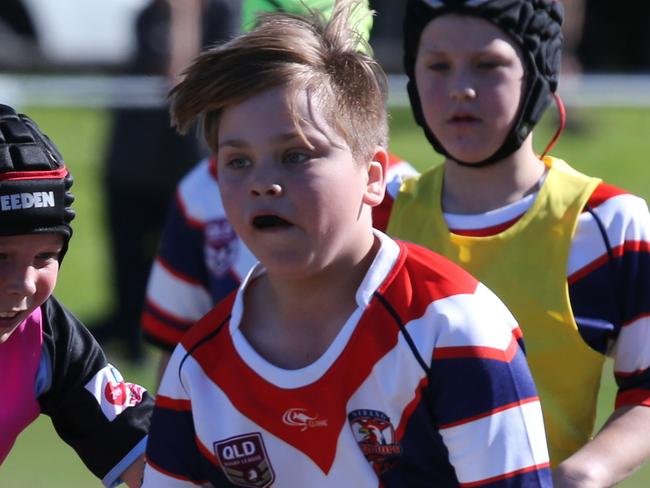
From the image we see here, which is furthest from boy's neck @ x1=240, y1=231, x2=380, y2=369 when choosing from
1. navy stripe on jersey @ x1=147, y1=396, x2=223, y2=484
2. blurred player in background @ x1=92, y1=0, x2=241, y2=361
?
blurred player in background @ x1=92, y1=0, x2=241, y2=361

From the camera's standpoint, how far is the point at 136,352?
8.49m

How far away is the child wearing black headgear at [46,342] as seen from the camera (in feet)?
10.5

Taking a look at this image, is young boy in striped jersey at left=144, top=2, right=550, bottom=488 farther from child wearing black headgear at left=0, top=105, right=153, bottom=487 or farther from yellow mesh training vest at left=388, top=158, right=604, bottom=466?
yellow mesh training vest at left=388, top=158, right=604, bottom=466

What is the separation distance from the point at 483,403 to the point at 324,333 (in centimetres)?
39

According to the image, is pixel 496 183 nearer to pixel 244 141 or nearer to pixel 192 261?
pixel 244 141

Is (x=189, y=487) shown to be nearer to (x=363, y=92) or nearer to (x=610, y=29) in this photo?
(x=363, y=92)

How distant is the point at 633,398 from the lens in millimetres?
3477

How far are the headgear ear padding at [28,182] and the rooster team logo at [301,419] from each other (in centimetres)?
74

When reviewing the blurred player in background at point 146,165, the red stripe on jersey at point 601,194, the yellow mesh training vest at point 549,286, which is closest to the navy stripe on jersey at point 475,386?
the yellow mesh training vest at point 549,286

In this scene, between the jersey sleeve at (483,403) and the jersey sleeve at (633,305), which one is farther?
the jersey sleeve at (633,305)

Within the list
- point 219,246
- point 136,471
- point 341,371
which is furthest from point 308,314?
point 219,246

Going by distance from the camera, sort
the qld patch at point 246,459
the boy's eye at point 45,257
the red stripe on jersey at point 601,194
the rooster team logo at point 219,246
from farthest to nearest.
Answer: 1. the rooster team logo at point 219,246
2. the red stripe on jersey at point 601,194
3. the boy's eye at point 45,257
4. the qld patch at point 246,459

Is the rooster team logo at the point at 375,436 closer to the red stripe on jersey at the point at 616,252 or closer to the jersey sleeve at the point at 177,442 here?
the jersey sleeve at the point at 177,442

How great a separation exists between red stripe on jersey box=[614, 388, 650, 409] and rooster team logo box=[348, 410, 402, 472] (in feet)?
2.71
